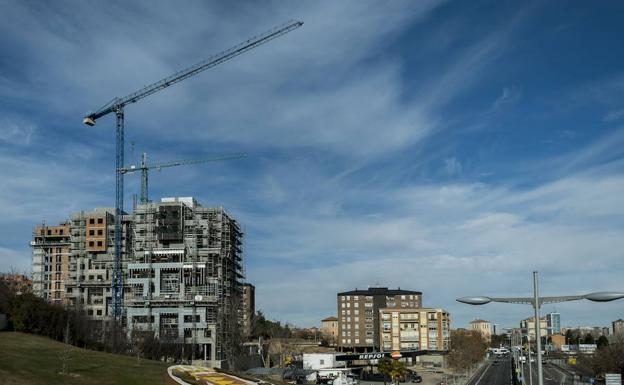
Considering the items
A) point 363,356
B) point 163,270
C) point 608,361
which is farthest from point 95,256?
point 608,361

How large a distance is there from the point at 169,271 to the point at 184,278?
465 cm

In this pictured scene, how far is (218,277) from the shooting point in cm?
16762

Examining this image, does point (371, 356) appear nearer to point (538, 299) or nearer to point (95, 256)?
point (95, 256)

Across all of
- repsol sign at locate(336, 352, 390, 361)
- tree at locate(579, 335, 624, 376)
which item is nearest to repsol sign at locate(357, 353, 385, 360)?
repsol sign at locate(336, 352, 390, 361)

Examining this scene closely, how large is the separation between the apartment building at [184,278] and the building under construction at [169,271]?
0.81 ft

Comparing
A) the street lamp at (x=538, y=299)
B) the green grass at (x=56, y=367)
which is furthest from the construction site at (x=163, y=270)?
the street lamp at (x=538, y=299)

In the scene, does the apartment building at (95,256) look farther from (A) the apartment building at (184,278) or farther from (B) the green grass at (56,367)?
(B) the green grass at (56,367)

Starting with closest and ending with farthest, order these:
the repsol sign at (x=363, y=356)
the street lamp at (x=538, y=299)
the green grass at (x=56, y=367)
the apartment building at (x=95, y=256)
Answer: the street lamp at (x=538, y=299) < the green grass at (x=56, y=367) < the repsol sign at (x=363, y=356) < the apartment building at (x=95, y=256)

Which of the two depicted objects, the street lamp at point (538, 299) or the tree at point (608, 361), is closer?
the street lamp at point (538, 299)

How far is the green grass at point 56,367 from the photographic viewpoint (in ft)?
168

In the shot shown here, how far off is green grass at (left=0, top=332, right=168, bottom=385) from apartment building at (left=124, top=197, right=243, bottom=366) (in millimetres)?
79831

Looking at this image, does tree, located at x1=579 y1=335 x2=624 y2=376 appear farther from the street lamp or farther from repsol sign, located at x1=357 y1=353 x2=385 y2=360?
the street lamp

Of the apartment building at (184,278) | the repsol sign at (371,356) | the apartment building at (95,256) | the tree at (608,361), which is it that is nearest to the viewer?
the tree at (608,361)

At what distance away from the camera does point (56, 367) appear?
58.0 m
